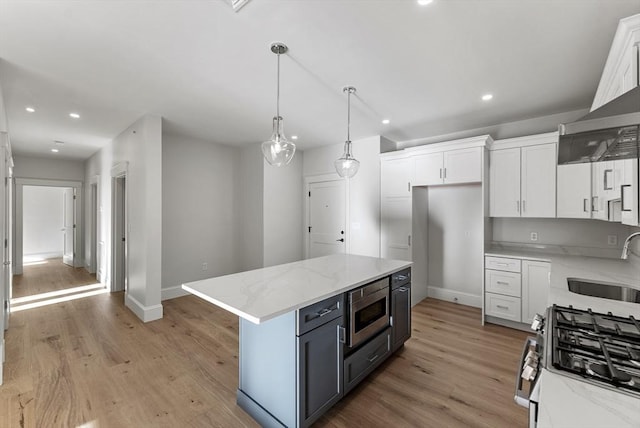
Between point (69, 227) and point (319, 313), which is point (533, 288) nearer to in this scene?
point (319, 313)

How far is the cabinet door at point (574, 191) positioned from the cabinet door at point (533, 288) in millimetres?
684

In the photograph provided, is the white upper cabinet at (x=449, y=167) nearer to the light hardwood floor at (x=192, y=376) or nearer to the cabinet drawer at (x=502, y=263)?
the cabinet drawer at (x=502, y=263)

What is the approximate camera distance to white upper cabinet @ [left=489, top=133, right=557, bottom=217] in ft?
11.1

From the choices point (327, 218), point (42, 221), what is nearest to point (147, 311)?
point (327, 218)

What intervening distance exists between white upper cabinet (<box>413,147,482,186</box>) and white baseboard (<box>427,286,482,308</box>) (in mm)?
1805

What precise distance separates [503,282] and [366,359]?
2.34m

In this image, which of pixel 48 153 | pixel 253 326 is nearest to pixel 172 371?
pixel 253 326

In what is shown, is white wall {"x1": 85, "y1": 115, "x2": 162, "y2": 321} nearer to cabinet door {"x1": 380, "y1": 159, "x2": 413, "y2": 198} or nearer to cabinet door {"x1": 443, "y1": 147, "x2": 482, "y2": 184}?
cabinet door {"x1": 380, "y1": 159, "x2": 413, "y2": 198}

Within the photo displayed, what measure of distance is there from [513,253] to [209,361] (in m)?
3.84

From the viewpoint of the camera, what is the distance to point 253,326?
6.54 feet

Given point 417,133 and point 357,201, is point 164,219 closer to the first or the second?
point 357,201

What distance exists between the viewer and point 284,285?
205 cm

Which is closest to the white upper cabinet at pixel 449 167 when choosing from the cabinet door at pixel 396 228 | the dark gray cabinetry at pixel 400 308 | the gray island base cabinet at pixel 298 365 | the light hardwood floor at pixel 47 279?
the cabinet door at pixel 396 228

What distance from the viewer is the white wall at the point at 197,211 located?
15.4 feet
